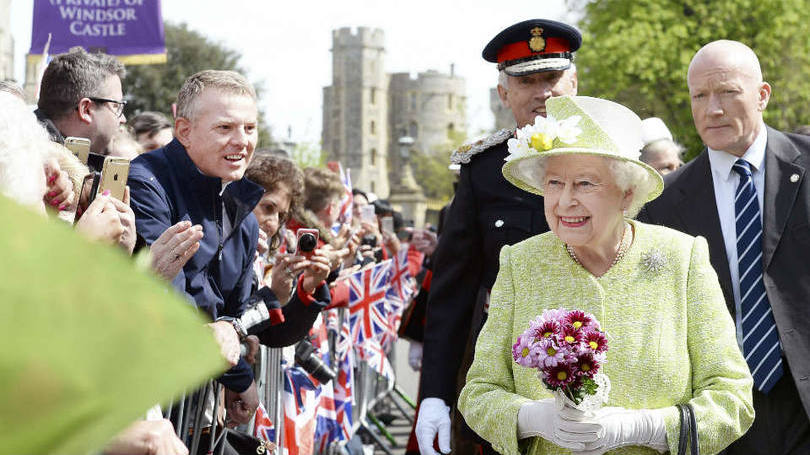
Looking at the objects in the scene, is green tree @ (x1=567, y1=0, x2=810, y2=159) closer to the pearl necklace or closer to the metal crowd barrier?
the metal crowd barrier

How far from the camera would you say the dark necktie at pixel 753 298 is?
13.2ft

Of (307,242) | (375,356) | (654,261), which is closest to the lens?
(654,261)

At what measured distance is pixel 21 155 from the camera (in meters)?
1.95

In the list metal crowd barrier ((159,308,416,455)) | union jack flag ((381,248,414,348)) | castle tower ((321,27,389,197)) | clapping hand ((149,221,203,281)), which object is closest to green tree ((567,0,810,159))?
union jack flag ((381,248,414,348))

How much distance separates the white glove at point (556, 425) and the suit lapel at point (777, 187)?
1.56 m

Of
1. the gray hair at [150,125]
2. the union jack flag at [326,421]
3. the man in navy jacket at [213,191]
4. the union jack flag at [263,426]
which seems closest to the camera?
the man in navy jacket at [213,191]

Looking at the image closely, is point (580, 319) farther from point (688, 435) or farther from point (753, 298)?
point (753, 298)

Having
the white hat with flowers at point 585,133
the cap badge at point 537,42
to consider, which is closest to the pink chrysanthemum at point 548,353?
the white hat with flowers at point 585,133

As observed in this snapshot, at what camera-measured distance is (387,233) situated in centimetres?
1327

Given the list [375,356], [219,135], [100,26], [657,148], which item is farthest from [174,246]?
[375,356]

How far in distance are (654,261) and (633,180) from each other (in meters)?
0.25

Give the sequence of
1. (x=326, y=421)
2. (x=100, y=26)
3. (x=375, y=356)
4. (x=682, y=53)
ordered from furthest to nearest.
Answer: (x=682, y=53) → (x=375, y=356) → (x=100, y=26) → (x=326, y=421)

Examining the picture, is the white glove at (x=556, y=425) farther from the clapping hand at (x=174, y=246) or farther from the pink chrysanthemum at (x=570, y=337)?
the clapping hand at (x=174, y=246)

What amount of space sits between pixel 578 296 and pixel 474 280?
3.58 feet
